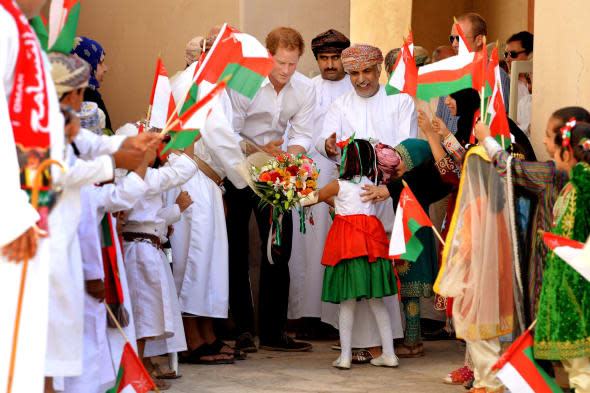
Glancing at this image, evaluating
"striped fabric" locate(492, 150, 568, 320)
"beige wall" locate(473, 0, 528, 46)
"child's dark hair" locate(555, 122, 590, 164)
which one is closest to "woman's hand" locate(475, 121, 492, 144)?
"striped fabric" locate(492, 150, 568, 320)

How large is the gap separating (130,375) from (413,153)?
2.98m

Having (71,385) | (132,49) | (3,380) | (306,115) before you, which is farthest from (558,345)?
(132,49)

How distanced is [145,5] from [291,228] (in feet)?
10.1

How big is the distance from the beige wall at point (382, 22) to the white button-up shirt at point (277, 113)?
4711 mm

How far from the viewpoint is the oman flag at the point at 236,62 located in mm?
5156

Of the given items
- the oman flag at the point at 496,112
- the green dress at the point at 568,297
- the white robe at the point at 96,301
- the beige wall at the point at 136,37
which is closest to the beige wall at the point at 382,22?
the beige wall at the point at 136,37

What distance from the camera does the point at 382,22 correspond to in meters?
13.3

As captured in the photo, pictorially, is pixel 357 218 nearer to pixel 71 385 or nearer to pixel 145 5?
pixel 71 385

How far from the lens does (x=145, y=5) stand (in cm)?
949

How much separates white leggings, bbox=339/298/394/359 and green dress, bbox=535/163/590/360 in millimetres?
1915

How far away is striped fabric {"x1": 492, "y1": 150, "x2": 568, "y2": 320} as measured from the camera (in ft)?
17.4

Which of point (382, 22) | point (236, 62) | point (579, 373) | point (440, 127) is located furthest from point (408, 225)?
point (382, 22)

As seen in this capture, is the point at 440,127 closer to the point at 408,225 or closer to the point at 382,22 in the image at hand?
the point at 408,225

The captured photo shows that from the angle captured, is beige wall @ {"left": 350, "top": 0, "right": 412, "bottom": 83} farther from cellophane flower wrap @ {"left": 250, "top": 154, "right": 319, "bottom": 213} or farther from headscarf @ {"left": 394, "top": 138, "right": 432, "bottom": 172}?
cellophane flower wrap @ {"left": 250, "top": 154, "right": 319, "bottom": 213}
